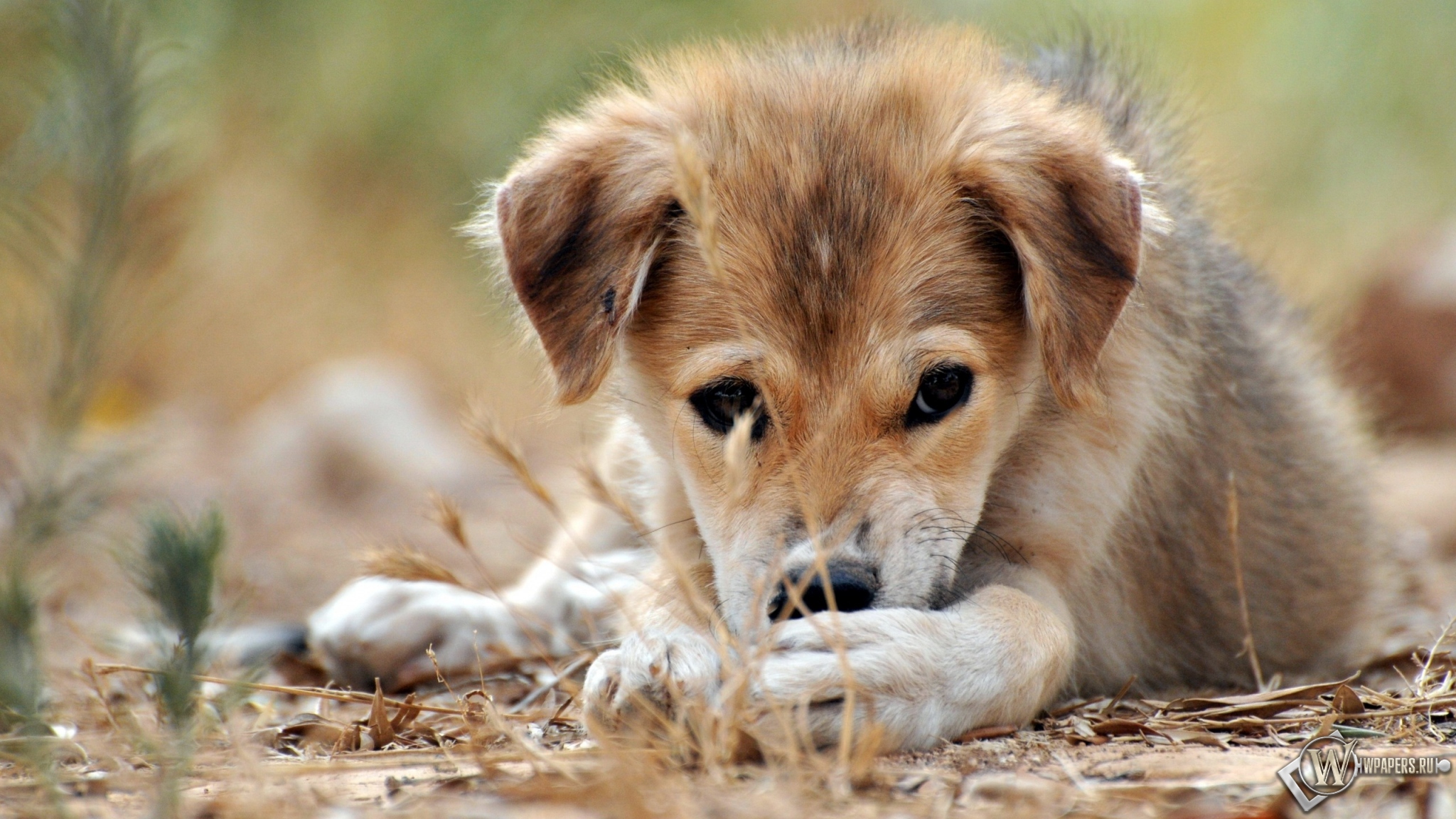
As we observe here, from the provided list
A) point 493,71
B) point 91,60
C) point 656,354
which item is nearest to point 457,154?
point 493,71

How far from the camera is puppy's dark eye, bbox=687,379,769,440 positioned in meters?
2.90

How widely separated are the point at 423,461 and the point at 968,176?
19.0 ft

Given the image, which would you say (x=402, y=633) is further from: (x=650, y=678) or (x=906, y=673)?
(x=906, y=673)

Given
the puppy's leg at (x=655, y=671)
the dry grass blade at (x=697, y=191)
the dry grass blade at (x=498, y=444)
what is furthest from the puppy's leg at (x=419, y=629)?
the dry grass blade at (x=697, y=191)

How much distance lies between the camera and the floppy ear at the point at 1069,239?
2.87 meters

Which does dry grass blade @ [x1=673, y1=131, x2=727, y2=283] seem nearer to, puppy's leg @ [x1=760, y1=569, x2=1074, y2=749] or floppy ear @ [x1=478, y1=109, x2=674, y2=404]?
floppy ear @ [x1=478, y1=109, x2=674, y2=404]

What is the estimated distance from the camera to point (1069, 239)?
2914mm

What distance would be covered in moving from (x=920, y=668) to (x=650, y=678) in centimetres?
52

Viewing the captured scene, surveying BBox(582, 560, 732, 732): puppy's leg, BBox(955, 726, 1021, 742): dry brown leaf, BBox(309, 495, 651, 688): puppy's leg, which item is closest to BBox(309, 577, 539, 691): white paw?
BBox(309, 495, 651, 688): puppy's leg

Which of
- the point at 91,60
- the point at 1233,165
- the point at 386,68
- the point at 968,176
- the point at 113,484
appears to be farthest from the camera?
the point at 386,68

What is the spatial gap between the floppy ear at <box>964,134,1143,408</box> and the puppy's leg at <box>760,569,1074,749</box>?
566 mm

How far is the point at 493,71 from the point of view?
34.7 feet

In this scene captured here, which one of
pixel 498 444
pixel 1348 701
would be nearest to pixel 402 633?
pixel 498 444

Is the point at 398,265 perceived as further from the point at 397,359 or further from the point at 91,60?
the point at 91,60
